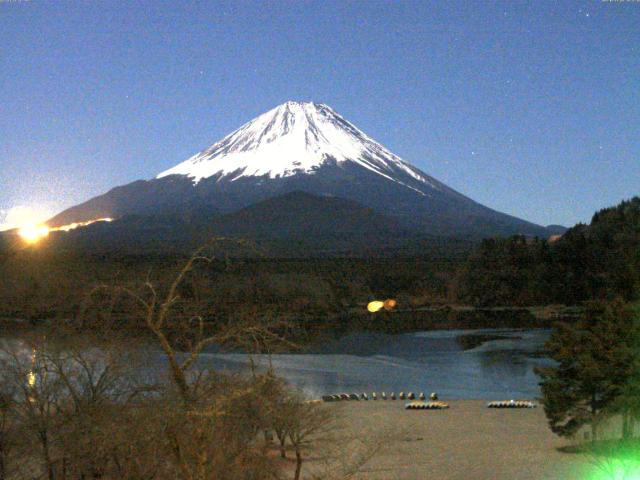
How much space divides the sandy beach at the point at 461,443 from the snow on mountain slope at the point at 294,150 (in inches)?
4621

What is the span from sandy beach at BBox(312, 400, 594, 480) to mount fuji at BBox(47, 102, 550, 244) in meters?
91.5

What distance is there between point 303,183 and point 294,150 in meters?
9.88

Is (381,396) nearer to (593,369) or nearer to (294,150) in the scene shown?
(593,369)

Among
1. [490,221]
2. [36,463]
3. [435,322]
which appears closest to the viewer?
[36,463]

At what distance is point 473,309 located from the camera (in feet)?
197

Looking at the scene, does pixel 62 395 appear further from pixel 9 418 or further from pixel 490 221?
pixel 490 221

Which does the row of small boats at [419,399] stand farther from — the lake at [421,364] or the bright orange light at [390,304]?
the bright orange light at [390,304]

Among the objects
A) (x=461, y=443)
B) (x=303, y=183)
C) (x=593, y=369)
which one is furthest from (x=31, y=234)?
(x=303, y=183)

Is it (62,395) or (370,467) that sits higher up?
(62,395)

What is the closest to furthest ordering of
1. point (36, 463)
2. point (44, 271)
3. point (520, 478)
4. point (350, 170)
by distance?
point (36, 463) → point (520, 478) → point (44, 271) → point (350, 170)

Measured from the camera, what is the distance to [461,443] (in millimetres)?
16094

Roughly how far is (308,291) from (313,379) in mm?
32538

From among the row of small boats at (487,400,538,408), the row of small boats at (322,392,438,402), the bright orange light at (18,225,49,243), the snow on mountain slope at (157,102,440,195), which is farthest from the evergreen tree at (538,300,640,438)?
the snow on mountain slope at (157,102,440,195)

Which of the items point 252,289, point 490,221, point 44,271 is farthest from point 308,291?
point 490,221
